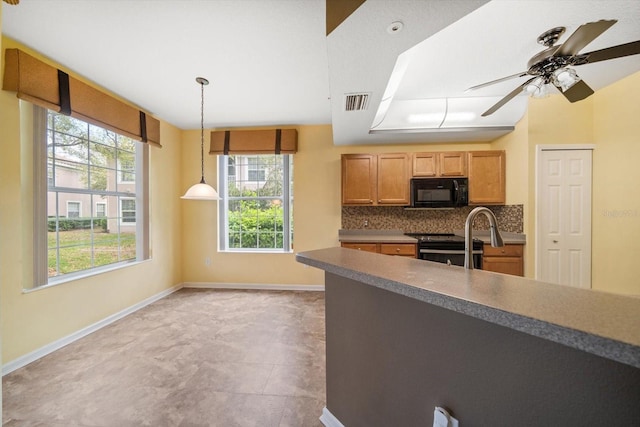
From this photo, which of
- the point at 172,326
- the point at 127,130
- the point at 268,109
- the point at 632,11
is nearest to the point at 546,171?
the point at 632,11

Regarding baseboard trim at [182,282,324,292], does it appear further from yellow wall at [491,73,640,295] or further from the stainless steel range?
yellow wall at [491,73,640,295]

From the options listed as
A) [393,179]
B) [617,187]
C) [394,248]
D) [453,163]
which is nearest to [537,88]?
[453,163]

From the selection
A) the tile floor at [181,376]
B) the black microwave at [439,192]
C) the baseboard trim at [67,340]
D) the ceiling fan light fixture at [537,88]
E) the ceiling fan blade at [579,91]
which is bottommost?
the tile floor at [181,376]

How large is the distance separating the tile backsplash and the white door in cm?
74

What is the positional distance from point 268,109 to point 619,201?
4.52m

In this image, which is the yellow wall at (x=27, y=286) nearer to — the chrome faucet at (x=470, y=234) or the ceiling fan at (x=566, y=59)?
the chrome faucet at (x=470, y=234)

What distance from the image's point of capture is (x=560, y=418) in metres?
0.65

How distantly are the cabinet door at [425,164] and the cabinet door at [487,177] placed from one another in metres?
0.49

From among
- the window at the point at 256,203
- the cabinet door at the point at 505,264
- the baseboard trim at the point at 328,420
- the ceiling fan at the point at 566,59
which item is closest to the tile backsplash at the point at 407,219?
the cabinet door at the point at 505,264

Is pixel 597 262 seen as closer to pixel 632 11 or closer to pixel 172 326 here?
pixel 632 11

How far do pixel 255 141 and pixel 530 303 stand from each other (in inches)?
156

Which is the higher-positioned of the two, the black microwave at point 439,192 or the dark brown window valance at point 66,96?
the dark brown window valance at point 66,96

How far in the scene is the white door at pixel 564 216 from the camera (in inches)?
121

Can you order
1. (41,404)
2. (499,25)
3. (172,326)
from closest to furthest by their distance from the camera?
(41,404) < (499,25) < (172,326)
